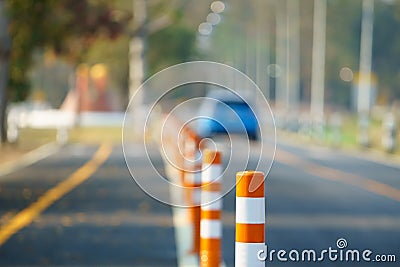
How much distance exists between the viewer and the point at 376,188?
26.3 m

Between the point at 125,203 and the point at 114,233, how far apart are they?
4.85m

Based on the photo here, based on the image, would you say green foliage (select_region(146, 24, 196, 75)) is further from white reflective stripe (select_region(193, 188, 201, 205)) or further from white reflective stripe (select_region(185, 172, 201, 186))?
white reflective stripe (select_region(193, 188, 201, 205))

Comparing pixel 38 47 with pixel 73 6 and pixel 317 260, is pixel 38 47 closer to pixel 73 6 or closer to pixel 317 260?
pixel 73 6

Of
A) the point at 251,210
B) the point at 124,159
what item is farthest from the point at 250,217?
the point at 124,159

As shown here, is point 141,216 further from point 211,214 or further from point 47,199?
point 211,214

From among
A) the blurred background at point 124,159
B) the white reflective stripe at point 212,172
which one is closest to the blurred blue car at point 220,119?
the blurred background at point 124,159

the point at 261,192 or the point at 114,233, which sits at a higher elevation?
the point at 261,192

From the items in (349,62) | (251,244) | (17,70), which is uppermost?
(251,244)

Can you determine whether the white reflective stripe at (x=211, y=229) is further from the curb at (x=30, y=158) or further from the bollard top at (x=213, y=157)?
the curb at (x=30, y=158)

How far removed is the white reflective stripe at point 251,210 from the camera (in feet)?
28.8

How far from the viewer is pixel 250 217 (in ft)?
28.9

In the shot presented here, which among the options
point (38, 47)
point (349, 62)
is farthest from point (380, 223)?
point (349, 62)

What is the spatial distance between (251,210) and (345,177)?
2143 cm

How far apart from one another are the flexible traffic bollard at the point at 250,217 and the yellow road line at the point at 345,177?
14986 millimetres
